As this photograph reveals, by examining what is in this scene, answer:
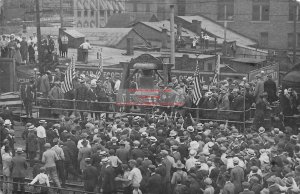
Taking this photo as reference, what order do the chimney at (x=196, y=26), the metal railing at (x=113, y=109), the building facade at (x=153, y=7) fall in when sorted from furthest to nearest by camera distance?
the building facade at (x=153, y=7), the chimney at (x=196, y=26), the metal railing at (x=113, y=109)

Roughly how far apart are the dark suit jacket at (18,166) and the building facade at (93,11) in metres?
80.5

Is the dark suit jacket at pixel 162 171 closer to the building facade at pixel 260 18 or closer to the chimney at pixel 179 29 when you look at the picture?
the chimney at pixel 179 29

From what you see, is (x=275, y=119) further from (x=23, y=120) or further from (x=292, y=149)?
(x=23, y=120)

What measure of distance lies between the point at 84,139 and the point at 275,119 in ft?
27.9

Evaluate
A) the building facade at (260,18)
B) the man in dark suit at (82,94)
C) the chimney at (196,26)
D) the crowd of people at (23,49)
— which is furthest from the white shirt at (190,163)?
the building facade at (260,18)

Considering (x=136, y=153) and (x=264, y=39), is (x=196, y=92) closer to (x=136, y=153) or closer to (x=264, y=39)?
(x=136, y=153)

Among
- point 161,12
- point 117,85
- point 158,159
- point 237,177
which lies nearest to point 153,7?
point 161,12

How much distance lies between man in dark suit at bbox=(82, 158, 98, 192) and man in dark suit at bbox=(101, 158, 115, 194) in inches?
11.1

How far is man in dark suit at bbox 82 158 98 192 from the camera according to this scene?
59.3 ft

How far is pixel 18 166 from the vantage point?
19.4 meters

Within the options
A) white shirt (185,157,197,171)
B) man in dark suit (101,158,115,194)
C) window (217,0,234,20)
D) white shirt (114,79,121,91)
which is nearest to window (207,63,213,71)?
white shirt (114,79,121,91)

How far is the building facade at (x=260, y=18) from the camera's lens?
221ft

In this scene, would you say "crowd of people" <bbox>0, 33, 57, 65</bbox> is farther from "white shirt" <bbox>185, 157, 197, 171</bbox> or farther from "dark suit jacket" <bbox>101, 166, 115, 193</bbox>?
"white shirt" <bbox>185, 157, 197, 171</bbox>

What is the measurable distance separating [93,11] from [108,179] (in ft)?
299
